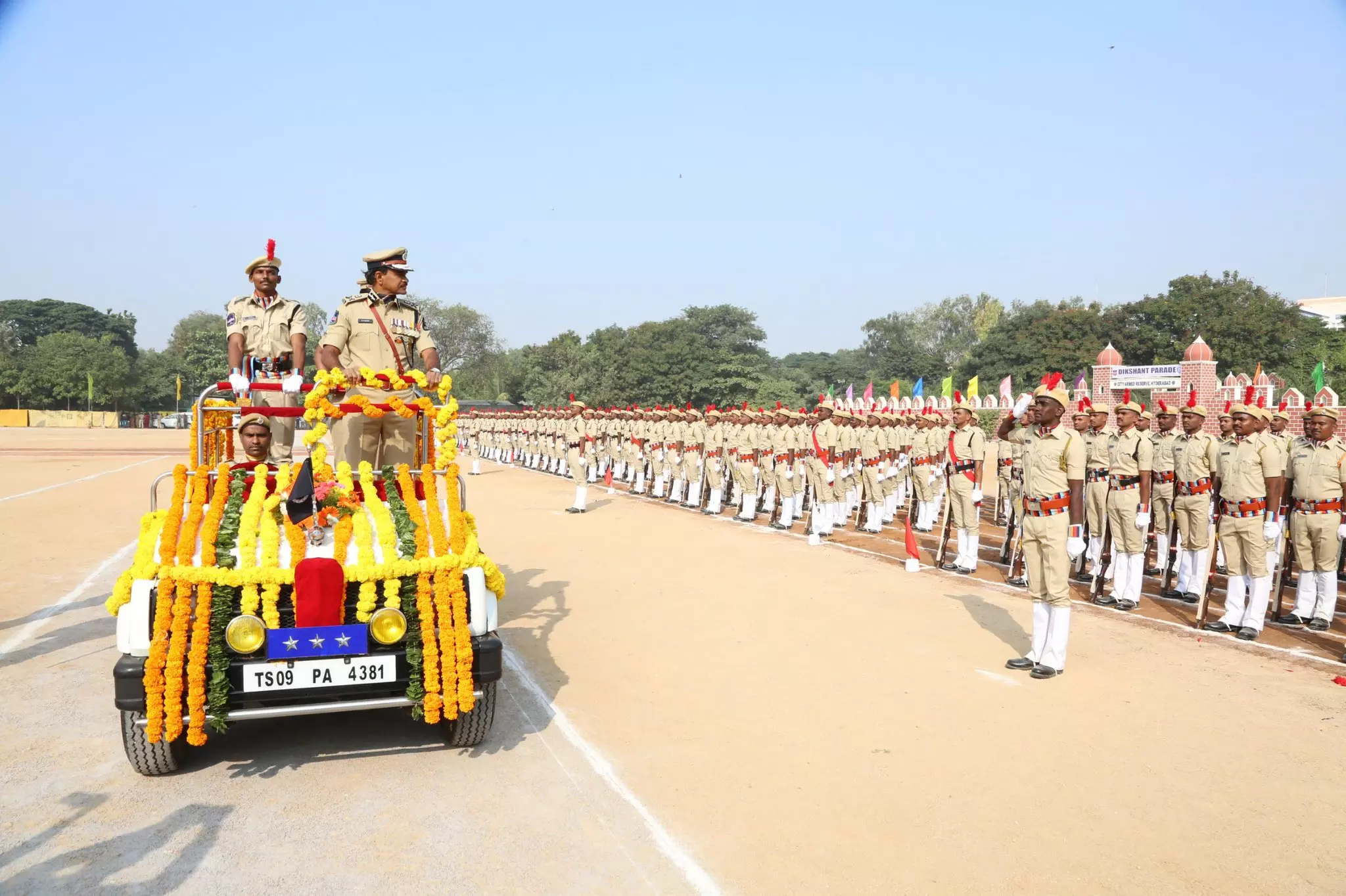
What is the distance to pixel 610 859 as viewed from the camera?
147 inches

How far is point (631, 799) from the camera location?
171 inches

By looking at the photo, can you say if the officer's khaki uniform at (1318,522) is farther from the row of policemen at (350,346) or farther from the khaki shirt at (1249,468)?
the row of policemen at (350,346)

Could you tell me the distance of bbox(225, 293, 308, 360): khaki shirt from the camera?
729cm

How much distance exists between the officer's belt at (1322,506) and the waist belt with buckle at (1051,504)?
3.44m

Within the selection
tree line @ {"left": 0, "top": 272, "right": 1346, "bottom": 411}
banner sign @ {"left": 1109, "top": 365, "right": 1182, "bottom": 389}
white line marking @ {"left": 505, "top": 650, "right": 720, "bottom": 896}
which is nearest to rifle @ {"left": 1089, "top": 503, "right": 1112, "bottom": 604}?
white line marking @ {"left": 505, "top": 650, "right": 720, "bottom": 896}

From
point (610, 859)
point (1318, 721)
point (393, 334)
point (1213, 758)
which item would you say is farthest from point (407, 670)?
point (1318, 721)

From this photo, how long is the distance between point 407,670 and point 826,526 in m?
11.1

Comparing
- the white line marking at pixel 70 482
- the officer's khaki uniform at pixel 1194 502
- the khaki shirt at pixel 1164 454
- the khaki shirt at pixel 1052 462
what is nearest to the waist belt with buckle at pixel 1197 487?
the officer's khaki uniform at pixel 1194 502

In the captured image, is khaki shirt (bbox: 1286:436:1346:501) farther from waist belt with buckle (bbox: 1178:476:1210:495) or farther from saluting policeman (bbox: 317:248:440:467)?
saluting policeman (bbox: 317:248:440:467)

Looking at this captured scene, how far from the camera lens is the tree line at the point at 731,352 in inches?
1702

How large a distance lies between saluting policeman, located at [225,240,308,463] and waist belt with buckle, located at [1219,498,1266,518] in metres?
8.58

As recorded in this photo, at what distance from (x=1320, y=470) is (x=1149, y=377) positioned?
1960 cm

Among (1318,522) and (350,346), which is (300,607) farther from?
(1318,522)

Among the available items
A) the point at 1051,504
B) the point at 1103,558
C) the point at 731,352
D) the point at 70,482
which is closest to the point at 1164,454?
the point at 1103,558
